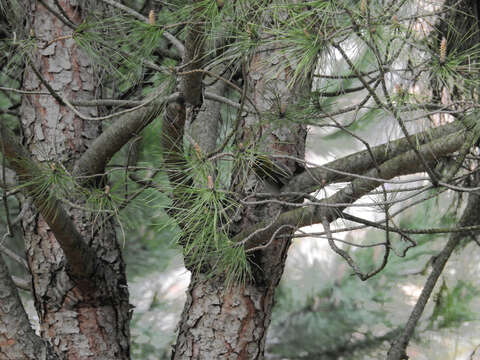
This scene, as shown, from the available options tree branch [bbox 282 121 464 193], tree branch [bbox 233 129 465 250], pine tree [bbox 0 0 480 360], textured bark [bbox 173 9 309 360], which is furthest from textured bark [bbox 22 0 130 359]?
tree branch [bbox 282 121 464 193]

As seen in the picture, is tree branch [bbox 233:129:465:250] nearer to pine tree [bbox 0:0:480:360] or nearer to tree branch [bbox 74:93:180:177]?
pine tree [bbox 0:0:480:360]

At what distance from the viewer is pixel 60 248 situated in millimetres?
1348

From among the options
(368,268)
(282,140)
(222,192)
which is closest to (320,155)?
(368,268)

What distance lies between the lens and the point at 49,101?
4.71 ft

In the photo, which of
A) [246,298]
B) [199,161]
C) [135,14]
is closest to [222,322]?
[246,298]

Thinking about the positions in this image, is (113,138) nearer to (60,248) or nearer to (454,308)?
(60,248)

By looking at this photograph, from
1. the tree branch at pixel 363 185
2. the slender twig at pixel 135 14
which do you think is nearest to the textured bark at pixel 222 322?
the tree branch at pixel 363 185

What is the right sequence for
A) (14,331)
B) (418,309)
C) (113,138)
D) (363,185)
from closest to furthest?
(14,331) → (363,185) → (113,138) → (418,309)

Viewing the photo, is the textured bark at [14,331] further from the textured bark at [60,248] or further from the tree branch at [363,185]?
the tree branch at [363,185]

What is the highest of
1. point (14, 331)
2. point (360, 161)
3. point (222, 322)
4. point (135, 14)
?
point (135, 14)

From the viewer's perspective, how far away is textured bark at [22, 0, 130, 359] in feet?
4.36

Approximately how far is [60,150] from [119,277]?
1.05 feet

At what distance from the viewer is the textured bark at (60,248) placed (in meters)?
1.33

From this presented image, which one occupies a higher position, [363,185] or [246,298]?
[363,185]
